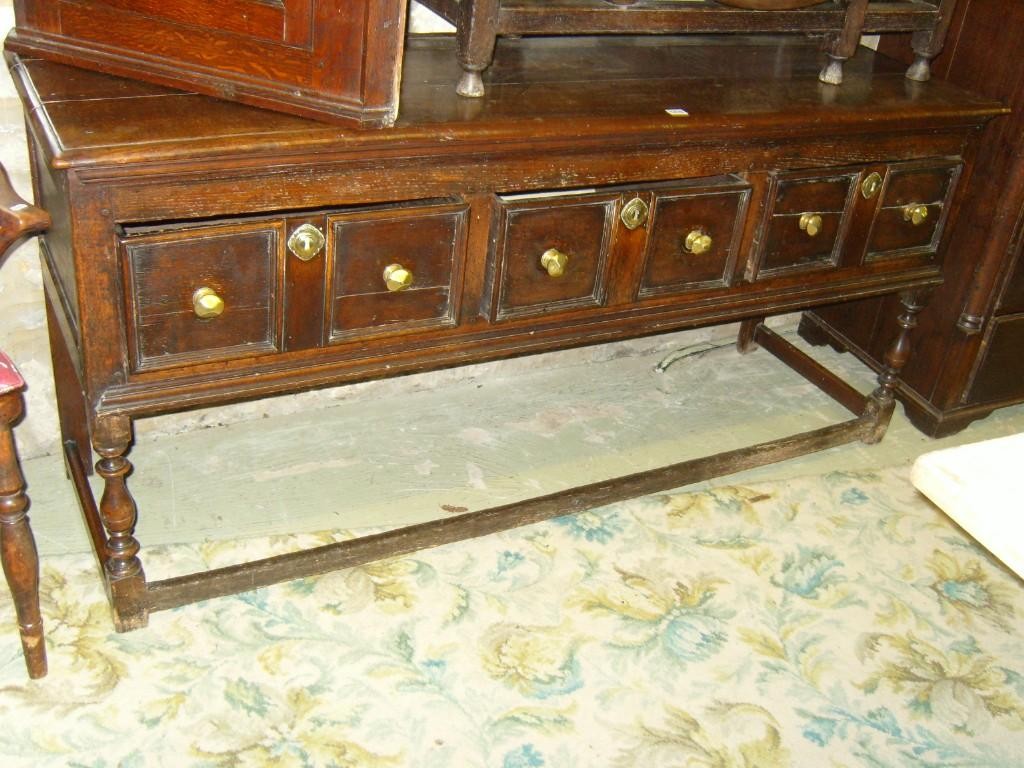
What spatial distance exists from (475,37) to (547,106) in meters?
0.21

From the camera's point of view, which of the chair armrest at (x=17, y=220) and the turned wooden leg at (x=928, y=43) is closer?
the chair armrest at (x=17, y=220)

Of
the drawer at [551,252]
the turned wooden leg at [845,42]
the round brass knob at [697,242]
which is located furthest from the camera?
the turned wooden leg at [845,42]

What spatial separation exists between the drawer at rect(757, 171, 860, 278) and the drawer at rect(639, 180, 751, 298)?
0.31 feet

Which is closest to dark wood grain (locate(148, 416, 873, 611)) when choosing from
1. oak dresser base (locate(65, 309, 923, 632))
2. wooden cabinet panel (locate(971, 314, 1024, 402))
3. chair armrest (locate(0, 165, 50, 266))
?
oak dresser base (locate(65, 309, 923, 632))

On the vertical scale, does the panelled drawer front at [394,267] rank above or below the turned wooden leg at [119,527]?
above

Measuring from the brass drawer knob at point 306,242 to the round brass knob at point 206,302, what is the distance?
0.17 metres

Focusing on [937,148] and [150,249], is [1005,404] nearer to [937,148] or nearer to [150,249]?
[937,148]

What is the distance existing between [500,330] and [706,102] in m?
0.69

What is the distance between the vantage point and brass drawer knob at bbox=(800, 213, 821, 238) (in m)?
2.57

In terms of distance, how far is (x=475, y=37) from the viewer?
2.14 meters

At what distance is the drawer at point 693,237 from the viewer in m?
2.39

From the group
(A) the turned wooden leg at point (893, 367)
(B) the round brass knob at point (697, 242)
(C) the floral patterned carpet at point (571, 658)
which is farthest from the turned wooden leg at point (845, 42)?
(C) the floral patterned carpet at point (571, 658)

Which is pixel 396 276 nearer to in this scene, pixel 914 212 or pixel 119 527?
pixel 119 527

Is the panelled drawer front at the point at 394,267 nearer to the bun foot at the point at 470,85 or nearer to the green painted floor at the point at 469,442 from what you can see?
the bun foot at the point at 470,85
